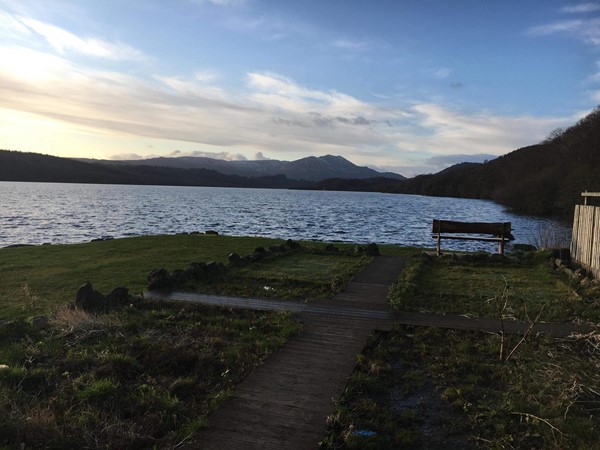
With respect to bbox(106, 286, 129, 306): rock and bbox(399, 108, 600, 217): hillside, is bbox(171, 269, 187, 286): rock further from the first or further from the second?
bbox(399, 108, 600, 217): hillside

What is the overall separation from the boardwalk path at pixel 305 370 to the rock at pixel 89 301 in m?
1.19

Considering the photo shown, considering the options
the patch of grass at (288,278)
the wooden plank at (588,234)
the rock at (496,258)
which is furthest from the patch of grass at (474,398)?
the rock at (496,258)

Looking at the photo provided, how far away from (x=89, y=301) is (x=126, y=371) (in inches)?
120

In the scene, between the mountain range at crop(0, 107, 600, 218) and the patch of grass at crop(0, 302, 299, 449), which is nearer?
the patch of grass at crop(0, 302, 299, 449)

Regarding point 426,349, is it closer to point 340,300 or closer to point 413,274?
point 340,300

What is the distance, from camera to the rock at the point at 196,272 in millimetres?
10828

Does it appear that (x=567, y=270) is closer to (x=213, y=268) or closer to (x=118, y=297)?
(x=213, y=268)

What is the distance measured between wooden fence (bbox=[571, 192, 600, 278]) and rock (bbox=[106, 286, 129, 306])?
10757 mm

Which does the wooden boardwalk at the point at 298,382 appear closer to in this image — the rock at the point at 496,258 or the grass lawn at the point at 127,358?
the grass lawn at the point at 127,358

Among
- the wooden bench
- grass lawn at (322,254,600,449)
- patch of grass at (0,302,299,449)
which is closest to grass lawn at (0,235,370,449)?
patch of grass at (0,302,299,449)

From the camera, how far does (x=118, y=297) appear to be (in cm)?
858

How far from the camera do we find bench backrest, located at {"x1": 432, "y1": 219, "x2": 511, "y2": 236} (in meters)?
16.0

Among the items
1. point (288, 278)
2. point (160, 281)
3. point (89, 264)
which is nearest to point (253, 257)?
point (288, 278)

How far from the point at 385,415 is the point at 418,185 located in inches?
7089
